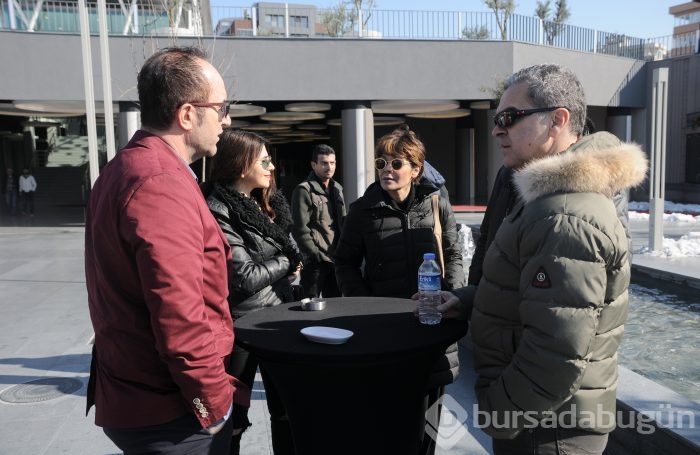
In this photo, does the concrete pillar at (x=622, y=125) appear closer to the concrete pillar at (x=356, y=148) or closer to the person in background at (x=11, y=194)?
the concrete pillar at (x=356, y=148)

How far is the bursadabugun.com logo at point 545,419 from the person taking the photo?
6.22 ft

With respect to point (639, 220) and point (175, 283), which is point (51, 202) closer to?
point (639, 220)

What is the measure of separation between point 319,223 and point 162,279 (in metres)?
3.91

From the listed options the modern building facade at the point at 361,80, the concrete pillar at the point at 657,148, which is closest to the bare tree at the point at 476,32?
the modern building facade at the point at 361,80

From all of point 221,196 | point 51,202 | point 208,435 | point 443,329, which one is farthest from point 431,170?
point 51,202

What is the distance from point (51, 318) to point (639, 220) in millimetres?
15535

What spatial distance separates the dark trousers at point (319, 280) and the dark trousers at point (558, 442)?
3483 millimetres

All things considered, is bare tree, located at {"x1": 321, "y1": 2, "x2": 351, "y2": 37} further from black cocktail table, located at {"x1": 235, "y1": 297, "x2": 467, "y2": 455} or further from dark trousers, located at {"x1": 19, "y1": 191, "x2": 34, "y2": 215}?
black cocktail table, located at {"x1": 235, "y1": 297, "x2": 467, "y2": 455}

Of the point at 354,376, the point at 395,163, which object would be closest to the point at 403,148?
the point at 395,163

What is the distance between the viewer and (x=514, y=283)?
6.27ft

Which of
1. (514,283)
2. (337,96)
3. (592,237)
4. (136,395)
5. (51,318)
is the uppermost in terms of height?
(337,96)

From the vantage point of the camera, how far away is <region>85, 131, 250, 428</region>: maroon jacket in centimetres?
170

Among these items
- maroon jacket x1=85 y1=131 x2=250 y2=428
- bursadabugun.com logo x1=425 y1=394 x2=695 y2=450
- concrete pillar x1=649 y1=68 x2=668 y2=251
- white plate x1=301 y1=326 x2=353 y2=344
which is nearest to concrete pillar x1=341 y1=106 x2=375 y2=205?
concrete pillar x1=649 y1=68 x2=668 y2=251

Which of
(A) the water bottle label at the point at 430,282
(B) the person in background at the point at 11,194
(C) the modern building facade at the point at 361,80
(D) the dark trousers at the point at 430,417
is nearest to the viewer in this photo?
(A) the water bottle label at the point at 430,282
